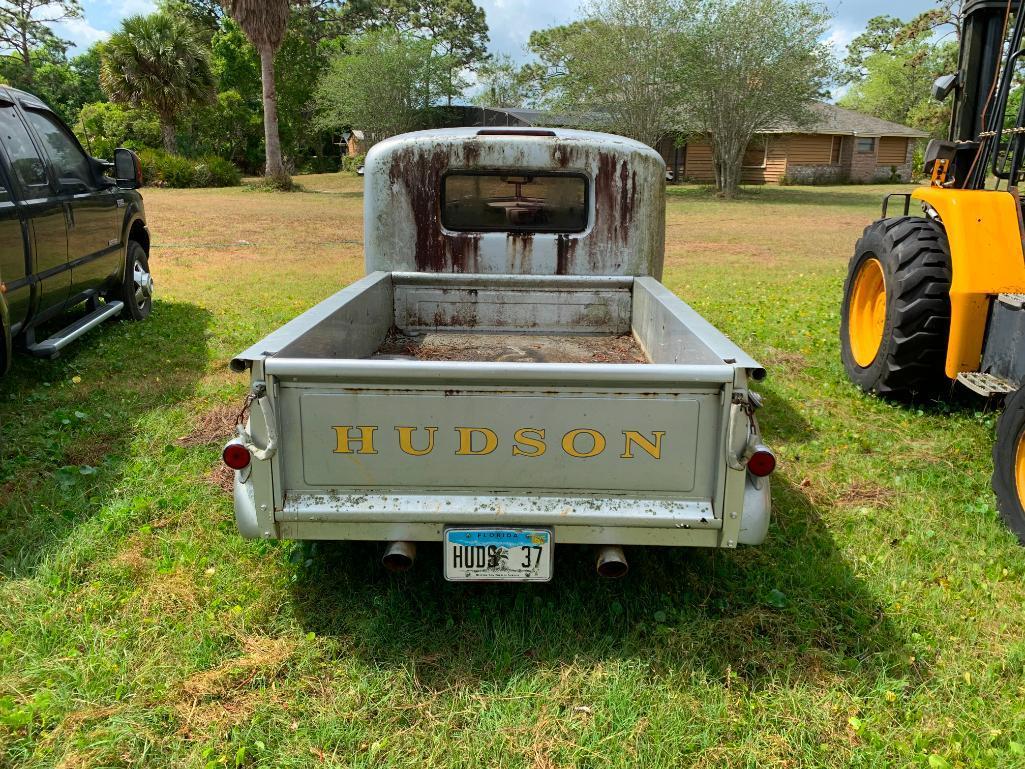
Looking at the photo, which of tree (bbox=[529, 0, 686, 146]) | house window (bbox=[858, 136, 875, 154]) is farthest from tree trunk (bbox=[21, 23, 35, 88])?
house window (bbox=[858, 136, 875, 154])

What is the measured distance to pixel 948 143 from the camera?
16.0 ft

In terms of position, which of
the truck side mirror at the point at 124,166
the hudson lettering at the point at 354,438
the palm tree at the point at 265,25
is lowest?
the hudson lettering at the point at 354,438

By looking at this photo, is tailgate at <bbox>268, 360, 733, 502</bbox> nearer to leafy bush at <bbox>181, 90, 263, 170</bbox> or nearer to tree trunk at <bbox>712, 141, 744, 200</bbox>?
tree trunk at <bbox>712, 141, 744, 200</bbox>

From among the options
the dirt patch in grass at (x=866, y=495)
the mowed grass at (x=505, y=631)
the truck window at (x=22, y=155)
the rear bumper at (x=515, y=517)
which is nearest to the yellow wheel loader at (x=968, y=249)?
the mowed grass at (x=505, y=631)

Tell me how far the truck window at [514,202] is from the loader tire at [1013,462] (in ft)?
8.31

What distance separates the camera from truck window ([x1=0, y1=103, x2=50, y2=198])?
5055 mm

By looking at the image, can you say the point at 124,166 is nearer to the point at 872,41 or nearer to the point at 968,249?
the point at 968,249

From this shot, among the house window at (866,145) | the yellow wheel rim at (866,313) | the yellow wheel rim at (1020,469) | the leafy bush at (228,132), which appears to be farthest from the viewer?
the house window at (866,145)

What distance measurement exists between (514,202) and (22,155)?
344 centimetres

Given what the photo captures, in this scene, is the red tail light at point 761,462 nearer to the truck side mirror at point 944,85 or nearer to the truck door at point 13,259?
the truck side mirror at point 944,85

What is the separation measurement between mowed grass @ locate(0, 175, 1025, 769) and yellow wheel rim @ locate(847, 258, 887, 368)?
0.92 meters

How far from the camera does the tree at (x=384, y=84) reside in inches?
1297

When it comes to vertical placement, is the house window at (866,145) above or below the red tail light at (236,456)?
above

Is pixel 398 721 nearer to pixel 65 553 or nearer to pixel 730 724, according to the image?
pixel 730 724
